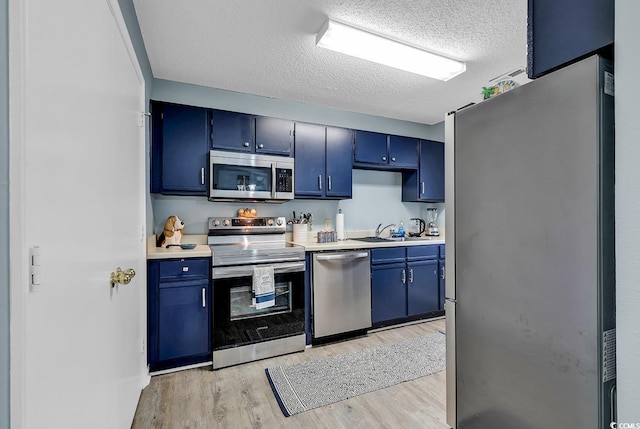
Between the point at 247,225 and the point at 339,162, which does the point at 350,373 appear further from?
the point at 339,162

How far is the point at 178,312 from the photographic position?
2.32m

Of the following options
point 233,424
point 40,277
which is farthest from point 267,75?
point 233,424

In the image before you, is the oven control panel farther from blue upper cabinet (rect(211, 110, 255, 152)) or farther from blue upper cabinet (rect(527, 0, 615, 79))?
blue upper cabinet (rect(527, 0, 615, 79))

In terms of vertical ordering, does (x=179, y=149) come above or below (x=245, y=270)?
above

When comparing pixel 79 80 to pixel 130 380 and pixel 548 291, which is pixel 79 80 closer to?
pixel 130 380

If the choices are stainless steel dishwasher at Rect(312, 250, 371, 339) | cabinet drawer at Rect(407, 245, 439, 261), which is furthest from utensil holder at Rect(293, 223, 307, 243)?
cabinet drawer at Rect(407, 245, 439, 261)

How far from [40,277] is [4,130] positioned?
A: 1.04ft

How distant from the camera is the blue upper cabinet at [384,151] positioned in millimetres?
3486

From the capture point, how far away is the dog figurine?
2629 mm

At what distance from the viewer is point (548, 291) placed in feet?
3.42

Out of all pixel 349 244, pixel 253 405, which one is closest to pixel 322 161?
pixel 349 244

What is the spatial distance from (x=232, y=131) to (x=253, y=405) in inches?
88.5
